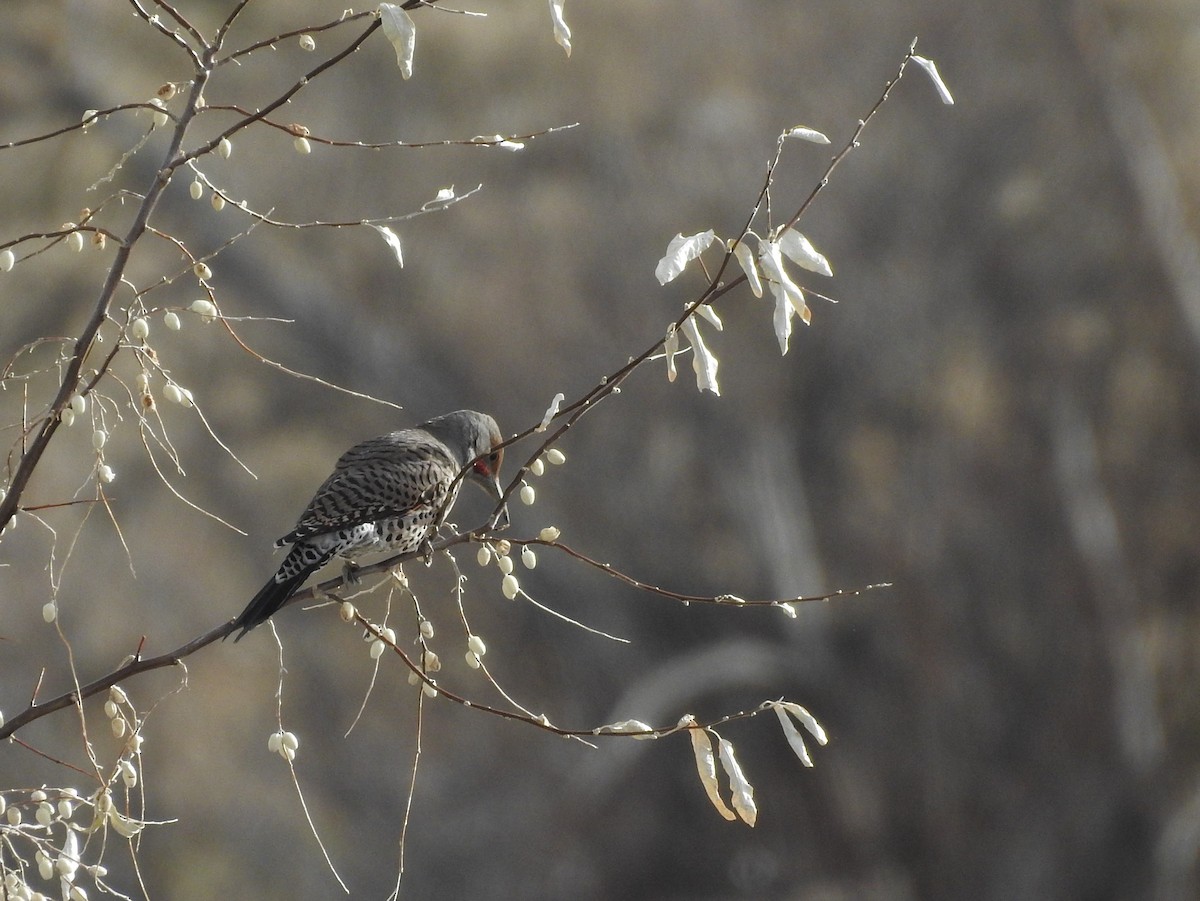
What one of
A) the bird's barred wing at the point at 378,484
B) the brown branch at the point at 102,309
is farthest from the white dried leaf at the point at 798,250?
the bird's barred wing at the point at 378,484

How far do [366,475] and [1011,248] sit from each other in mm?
6708

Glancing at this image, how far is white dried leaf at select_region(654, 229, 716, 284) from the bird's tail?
90 centimetres

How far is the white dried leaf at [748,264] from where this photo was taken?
1602mm

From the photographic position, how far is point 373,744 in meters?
10.1

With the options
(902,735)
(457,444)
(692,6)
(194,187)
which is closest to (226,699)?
(902,735)

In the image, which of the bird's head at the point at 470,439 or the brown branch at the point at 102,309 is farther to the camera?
the bird's head at the point at 470,439

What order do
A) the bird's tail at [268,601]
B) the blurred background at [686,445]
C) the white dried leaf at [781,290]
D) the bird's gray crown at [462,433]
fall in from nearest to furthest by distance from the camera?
the white dried leaf at [781,290]
the bird's tail at [268,601]
the bird's gray crown at [462,433]
the blurred background at [686,445]

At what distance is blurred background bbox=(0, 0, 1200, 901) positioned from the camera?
29.5 feet

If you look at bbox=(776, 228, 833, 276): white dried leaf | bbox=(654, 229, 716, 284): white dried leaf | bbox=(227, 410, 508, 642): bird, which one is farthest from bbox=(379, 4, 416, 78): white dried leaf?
bbox=(227, 410, 508, 642): bird

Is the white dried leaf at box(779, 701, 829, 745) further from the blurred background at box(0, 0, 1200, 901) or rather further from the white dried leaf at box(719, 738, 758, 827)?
the blurred background at box(0, 0, 1200, 901)

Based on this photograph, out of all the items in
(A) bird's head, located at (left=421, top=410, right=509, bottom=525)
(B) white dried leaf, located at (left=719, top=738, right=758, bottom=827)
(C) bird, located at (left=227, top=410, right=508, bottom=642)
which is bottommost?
(B) white dried leaf, located at (left=719, top=738, right=758, bottom=827)

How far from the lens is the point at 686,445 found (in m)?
9.48

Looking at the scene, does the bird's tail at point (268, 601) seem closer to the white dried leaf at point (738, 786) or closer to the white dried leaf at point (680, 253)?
the white dried leaf at point (738, 786)

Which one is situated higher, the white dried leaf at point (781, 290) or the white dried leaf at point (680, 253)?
the white dried leaf at point (680, 253)
